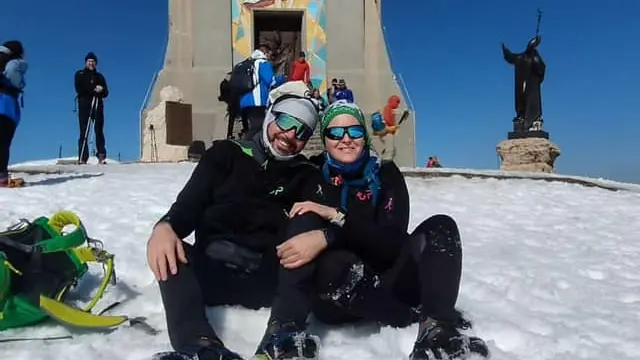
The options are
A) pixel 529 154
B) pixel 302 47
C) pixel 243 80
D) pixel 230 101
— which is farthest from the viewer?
pixel 302 47

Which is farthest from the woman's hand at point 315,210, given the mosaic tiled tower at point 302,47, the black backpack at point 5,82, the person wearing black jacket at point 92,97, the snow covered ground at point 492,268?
the mosaic tiled tower at point 302,47

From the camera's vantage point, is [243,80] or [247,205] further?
[243,80]

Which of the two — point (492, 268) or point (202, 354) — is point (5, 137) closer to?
point (492, 268)

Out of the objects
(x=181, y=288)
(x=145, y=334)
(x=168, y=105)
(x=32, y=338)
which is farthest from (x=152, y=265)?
(x=168, y=105)

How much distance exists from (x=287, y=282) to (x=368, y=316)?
40 cm

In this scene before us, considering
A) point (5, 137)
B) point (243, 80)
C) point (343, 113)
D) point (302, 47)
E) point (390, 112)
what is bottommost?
point (5, 137)

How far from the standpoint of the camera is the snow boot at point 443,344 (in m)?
2.19

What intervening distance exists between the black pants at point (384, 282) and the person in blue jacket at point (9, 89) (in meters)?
4.94

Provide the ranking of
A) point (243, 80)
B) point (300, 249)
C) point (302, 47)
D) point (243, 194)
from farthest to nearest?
point (302, 47) → point (243, 80) → point (243, 194) → point (300, 249)

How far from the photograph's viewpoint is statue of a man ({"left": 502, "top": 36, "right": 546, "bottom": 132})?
14.6 meters

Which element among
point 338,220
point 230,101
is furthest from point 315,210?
point 230,101

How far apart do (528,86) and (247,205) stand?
13895 mm

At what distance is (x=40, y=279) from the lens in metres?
2.56

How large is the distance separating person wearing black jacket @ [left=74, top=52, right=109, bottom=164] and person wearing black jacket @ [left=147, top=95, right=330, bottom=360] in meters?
8.51
